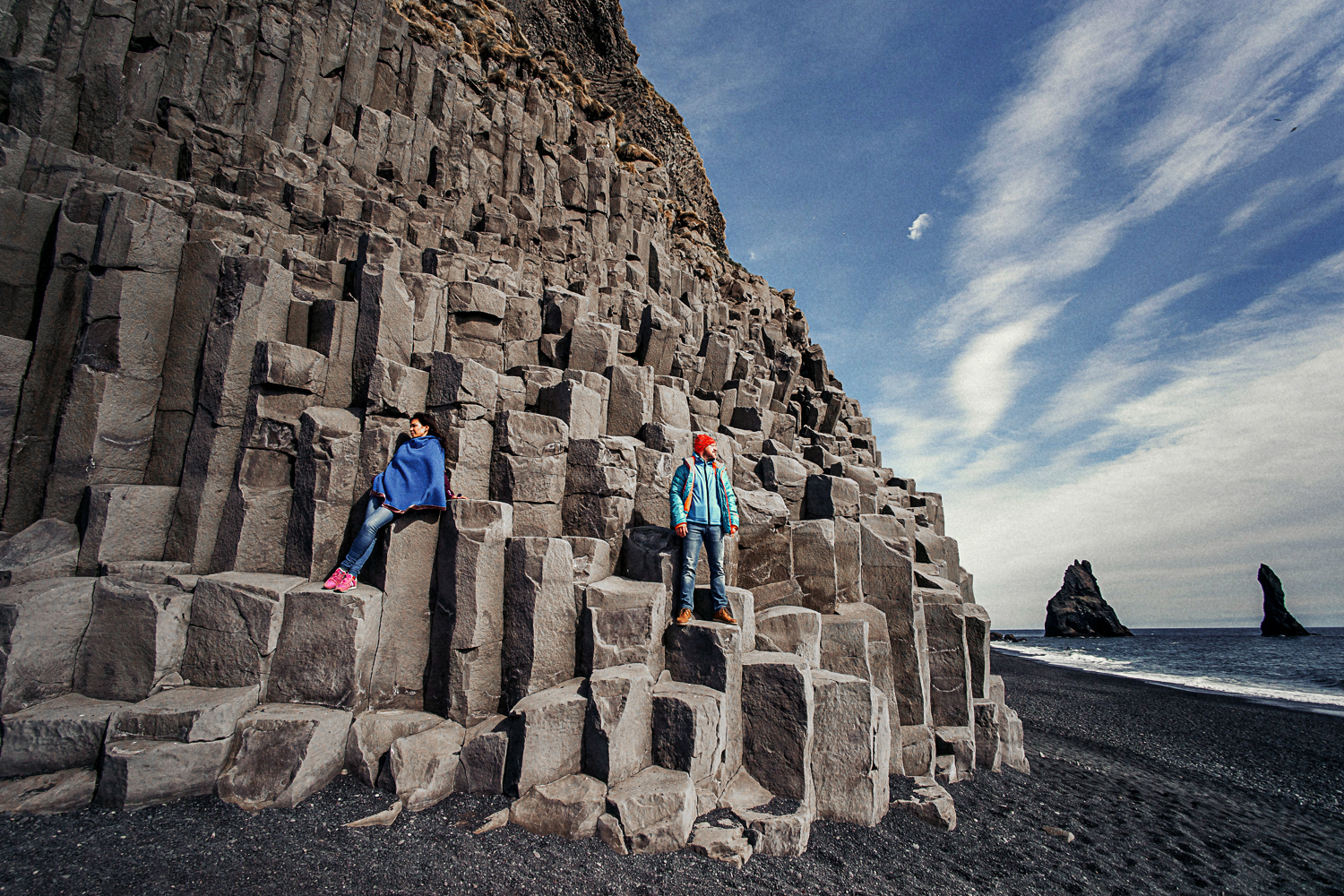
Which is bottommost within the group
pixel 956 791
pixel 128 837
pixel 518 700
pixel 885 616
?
pixel 956 791

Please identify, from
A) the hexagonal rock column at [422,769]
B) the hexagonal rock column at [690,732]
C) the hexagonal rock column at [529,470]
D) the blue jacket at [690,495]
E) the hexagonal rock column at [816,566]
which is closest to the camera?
the hexagonal rock column at [422,769]

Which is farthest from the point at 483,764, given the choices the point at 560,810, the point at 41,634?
the point at 41,634

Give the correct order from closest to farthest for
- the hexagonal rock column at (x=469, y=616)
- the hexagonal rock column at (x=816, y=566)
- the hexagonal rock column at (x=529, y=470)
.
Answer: the hexagonal rock column at (x=469, y=616) → the hexagonal rock column at (x=529, y=470) → the hexagonal rock column at (x=816, y=566)

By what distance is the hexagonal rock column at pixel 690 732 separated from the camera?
469cm

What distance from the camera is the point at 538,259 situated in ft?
43.1

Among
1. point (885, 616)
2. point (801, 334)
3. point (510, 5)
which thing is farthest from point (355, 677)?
point (510, 5)

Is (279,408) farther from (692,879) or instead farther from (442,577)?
(692,879)

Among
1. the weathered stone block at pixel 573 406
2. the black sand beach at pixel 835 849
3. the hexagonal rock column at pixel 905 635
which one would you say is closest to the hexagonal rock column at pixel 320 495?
the black sand beach at pixel 835 849

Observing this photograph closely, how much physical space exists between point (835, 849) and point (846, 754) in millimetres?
757

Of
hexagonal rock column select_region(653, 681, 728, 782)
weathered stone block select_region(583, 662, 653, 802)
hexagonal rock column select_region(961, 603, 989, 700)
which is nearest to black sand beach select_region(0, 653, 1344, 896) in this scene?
weathered stone block select_region(583, 662, 653, 802)

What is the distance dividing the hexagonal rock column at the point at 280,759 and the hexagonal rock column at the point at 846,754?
4.05 meters

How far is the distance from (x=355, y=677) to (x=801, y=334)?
21.7 metres

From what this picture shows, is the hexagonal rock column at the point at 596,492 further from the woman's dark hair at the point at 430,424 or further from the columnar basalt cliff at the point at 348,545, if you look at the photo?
the woman's dark hair at the point at 430,424

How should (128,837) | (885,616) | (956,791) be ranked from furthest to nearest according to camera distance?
(885,616) < (956,791) < (128,837)
